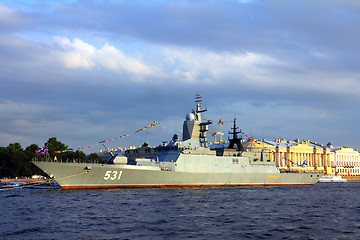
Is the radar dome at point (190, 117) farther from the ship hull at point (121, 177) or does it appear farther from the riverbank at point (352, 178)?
the riverbank at point (352, 178)

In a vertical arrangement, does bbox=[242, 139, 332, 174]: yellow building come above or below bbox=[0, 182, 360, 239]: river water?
above

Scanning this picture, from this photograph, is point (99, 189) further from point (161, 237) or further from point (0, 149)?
point (0, 149)

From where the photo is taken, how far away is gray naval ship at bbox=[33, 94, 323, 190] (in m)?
36.6

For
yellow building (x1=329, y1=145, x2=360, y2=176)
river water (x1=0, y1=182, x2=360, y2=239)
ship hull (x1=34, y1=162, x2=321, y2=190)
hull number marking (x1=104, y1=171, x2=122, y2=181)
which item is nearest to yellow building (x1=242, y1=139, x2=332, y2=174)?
yellow building (x1=329, y1=145, x2=360, y2=176)

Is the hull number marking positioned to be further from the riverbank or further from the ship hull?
the riverbank

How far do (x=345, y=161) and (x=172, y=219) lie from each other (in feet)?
357

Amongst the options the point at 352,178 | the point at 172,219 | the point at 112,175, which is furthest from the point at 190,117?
the point at 352,178

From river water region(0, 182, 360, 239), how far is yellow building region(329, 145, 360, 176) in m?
92.9

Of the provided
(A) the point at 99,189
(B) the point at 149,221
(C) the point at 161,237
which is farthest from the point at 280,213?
(A) the point at 99,189

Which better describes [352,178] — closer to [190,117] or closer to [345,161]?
[345,161]

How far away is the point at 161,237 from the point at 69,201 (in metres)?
13.9

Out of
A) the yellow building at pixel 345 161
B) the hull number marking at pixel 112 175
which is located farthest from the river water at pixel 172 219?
the yellow building at pixel 345 161

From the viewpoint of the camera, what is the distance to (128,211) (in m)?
23.2

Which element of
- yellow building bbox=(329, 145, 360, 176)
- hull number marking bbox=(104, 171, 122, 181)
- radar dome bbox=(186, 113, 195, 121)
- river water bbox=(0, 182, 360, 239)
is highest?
radar dome bbox=(186, 113, 195, 121)
